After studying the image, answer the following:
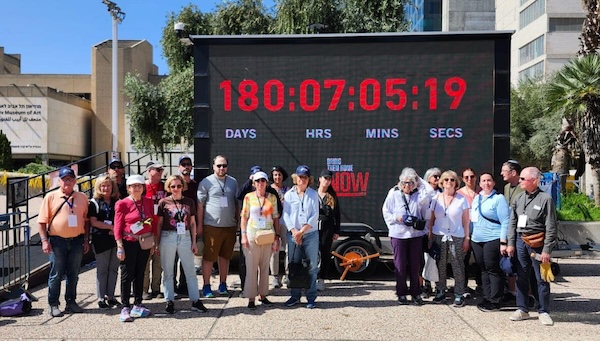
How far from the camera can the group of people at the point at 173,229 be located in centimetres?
605

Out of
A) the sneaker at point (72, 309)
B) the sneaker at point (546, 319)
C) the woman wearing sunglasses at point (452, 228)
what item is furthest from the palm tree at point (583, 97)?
the sneaker at point (72, 309)

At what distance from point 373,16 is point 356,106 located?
531 inches

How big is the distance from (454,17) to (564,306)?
68.2 meters

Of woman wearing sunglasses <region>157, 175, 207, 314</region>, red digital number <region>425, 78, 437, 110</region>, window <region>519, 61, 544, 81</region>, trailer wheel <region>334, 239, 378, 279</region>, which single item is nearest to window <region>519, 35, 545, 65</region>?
window <region>519, 61, 544, 81</region>

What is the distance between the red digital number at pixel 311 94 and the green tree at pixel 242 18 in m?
15.4

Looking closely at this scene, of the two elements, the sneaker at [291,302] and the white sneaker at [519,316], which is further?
the sneaker at [291,302]

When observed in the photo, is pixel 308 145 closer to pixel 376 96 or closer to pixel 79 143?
pixel 376 96

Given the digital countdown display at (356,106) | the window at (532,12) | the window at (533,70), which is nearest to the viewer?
the digital countdown display at (356,106)

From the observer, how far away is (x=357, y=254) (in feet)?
25.8

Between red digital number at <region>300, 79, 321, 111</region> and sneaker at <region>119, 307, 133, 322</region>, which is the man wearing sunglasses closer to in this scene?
sneaker at <region>119, 307, 133, 322</region>

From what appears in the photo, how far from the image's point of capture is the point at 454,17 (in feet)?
227

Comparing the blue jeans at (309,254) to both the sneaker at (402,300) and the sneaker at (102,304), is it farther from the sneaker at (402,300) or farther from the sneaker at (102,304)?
the sneaker at (102,304)

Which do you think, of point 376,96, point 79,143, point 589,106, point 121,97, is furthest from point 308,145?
point 79,143

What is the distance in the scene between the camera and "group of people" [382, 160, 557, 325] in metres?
6.01
